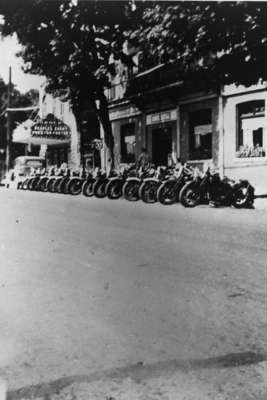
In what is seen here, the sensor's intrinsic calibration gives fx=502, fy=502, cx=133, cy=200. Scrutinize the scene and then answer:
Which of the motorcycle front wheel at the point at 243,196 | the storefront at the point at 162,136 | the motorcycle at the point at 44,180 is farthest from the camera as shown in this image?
the storefront at the point at 162,136

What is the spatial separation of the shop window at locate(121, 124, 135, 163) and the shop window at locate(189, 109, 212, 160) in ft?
16.4

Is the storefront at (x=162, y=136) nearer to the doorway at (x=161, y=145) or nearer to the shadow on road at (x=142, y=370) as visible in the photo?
the doorway at (x=161, y=145)

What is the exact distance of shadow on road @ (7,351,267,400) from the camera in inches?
112

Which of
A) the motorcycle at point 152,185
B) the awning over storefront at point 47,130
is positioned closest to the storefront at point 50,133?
the awning over storefront at point 47,130

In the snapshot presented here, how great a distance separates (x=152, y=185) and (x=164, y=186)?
37.0 inches

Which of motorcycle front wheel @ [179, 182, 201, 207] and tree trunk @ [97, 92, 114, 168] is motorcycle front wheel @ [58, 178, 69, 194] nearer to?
tree trunk @ [97, 92, 114, 168]

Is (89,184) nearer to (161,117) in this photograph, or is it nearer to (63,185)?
(63,185)

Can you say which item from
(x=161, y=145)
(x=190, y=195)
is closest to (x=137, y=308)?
(x=190, y=195)

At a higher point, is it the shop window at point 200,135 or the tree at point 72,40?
the tree at point 72,40

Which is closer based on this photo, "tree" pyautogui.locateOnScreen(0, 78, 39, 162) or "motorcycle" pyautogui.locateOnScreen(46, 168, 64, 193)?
"motorcycle" pyautogui.locateOnScreen(46, 168, 64, 193)

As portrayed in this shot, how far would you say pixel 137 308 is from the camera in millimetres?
4262

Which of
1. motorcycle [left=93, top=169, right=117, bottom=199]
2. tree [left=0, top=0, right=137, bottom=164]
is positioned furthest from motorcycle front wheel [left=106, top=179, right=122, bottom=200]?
tree [left=0, top=0, right=137, bottom=164]

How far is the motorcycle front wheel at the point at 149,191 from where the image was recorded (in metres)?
14.4

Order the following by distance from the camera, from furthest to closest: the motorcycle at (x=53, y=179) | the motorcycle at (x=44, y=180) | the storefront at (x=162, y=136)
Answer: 1. the storefront at (x=162, y=136)
2. the motorcycle at (x=44, y=180)
3. the motorcycle at (x=53, y=179)
